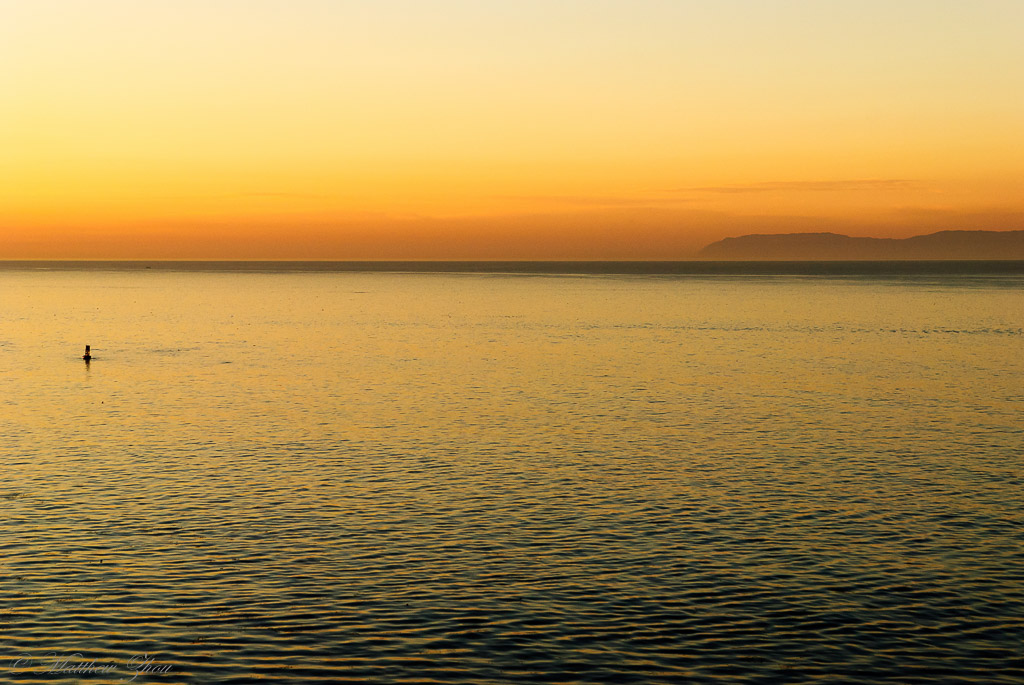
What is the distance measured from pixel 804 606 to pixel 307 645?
12687 millimetres

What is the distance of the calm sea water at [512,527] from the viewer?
24.5 m

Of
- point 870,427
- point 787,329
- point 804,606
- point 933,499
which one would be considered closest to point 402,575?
point 804,606

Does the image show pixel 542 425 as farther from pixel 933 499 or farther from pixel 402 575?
pixel 402 575

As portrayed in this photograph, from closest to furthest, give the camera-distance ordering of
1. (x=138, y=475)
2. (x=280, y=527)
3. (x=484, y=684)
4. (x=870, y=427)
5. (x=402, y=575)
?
(x=484, y=684), (x=402, y=575), (x=280, y=527), (x=138, y=475), (x=870, y=427)

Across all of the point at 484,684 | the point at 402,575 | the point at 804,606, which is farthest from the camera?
the point at 402,575

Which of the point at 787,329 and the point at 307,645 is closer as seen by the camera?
the point at 307,645

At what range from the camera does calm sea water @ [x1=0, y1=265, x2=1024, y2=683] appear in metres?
24.5

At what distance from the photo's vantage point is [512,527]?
35656 millimetres

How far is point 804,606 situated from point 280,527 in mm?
16922

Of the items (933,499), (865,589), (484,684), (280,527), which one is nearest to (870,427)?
(933,499)

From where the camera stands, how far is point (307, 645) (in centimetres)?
2475

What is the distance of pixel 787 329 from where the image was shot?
423 feet

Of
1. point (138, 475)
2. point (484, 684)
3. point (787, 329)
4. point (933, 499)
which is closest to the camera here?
point (484, 684)

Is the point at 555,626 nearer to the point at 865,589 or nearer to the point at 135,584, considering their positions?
the point at 865,589
